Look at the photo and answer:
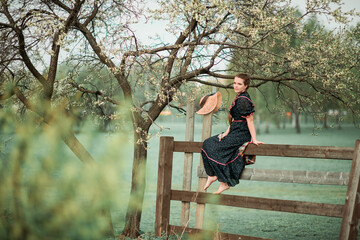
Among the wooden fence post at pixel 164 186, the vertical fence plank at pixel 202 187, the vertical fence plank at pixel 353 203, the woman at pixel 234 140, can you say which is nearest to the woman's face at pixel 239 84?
the woman at pixel 234 140

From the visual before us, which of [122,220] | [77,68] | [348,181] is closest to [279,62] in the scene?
[348,181]

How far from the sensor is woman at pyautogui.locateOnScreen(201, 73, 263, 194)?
4.77 m

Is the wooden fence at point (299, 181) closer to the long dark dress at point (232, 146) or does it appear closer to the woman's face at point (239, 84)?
the long dark dress at point (232, 146)

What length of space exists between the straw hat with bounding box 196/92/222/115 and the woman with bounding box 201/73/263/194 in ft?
1.90

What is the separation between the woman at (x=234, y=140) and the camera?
15.6ft

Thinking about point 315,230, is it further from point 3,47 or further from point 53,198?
point 53,198

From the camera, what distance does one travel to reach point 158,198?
5672 mm

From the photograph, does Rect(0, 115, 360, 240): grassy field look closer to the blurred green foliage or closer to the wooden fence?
the blurred green foliage

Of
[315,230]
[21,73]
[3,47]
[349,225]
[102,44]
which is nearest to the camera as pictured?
[349,225]

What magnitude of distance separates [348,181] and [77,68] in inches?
206

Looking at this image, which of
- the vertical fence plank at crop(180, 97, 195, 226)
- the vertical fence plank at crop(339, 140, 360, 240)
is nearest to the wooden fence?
the vertical fence plank at crop(339, 140, 360, 240)

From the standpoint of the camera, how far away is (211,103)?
5566 mm

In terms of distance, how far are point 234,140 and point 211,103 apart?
0.89 meters

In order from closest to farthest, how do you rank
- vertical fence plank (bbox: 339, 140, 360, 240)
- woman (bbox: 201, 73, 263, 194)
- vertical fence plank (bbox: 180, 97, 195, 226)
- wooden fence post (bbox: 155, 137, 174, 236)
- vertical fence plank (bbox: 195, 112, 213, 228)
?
vertical fence plank (bbox: 339, 140, 360, 240)
woman (bbox: 201, 73, 263, 194)
vertical fence plank (bbox: 195, 112, 213, 228)
wooden fence post (bbox: 155, 137, 174, 236)
vertical fence plank (bbox: 180, 97, 195, 226)
